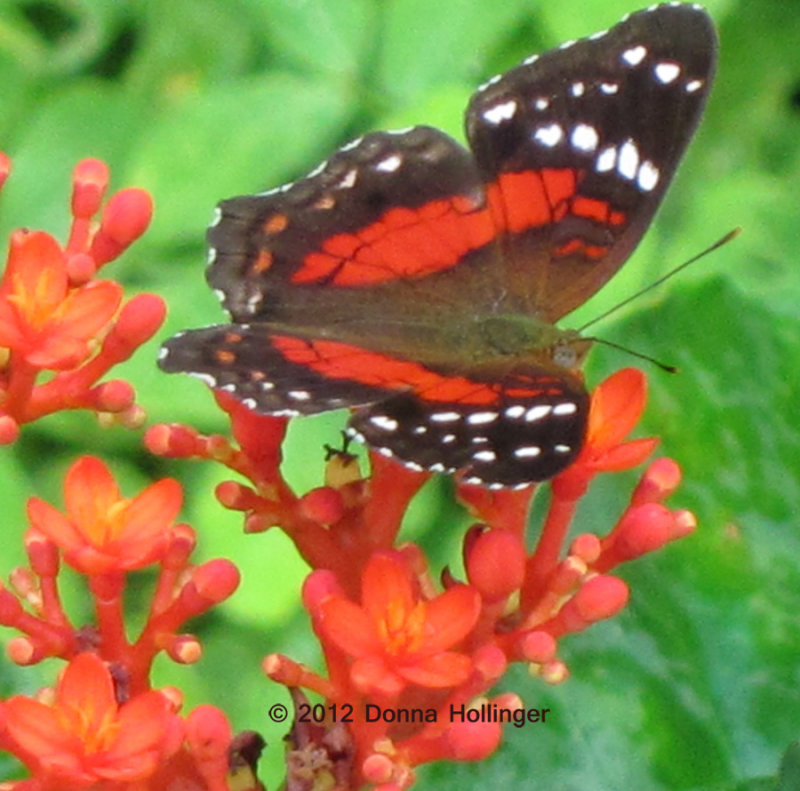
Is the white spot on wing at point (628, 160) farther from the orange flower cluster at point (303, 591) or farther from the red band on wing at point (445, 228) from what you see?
the orange flower cluster at point (303, 591)

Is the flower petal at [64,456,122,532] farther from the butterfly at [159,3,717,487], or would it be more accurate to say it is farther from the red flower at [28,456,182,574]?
the butterfly at [159,3,717,487]

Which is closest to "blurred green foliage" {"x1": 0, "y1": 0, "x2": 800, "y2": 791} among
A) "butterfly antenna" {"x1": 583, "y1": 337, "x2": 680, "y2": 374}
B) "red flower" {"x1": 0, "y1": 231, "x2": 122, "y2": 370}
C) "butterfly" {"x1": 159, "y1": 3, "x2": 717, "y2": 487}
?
"butterfly antenna" {"x1": 583, "y1": 337, "x2": 680, "y2": 374}

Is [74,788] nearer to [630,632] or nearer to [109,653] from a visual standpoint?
[109,653]

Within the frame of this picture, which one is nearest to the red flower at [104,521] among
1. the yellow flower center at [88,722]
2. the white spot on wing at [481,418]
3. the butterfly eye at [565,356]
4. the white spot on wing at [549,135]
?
the yellow flower center at [88,722]

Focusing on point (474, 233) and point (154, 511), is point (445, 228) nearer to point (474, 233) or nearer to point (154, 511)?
point (474, 233)

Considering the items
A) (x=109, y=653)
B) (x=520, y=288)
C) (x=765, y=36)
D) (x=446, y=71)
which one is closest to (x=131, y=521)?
(x=109, y=653)

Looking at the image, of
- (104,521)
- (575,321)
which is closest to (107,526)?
(104,521)
